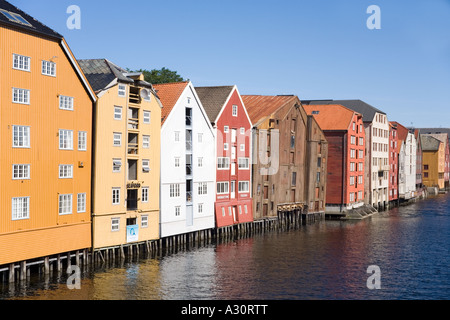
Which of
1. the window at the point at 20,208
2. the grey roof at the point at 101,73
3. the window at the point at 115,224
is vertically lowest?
the window at the point at 115,224

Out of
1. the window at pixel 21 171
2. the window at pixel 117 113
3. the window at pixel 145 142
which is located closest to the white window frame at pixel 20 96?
the window at pixel 21 171

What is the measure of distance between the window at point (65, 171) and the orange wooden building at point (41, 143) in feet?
0.30

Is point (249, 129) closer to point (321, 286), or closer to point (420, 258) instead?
point (420, 258)

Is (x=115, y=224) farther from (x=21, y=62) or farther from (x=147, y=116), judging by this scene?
(x=21, y=62)

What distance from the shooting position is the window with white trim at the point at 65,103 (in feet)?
173

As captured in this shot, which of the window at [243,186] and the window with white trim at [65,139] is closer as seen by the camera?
the window with white trim at [65,139]

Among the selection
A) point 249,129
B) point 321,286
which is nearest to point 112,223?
point 321,286

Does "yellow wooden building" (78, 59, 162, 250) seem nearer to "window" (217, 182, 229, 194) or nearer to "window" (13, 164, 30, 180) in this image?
"window" (13, 164, 30, 180)

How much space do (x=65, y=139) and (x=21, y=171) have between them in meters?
6.12

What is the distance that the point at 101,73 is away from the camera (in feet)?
201

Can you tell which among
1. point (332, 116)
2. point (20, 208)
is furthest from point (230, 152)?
point (332, 116)

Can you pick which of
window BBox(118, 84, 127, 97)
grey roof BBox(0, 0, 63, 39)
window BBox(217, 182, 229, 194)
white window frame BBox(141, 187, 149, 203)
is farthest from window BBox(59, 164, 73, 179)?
window BBox(217, 182, 229, 194)

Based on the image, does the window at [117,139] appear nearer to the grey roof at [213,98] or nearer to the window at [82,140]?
the window at [82,140]

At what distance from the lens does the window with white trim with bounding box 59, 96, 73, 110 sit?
5269 cm
